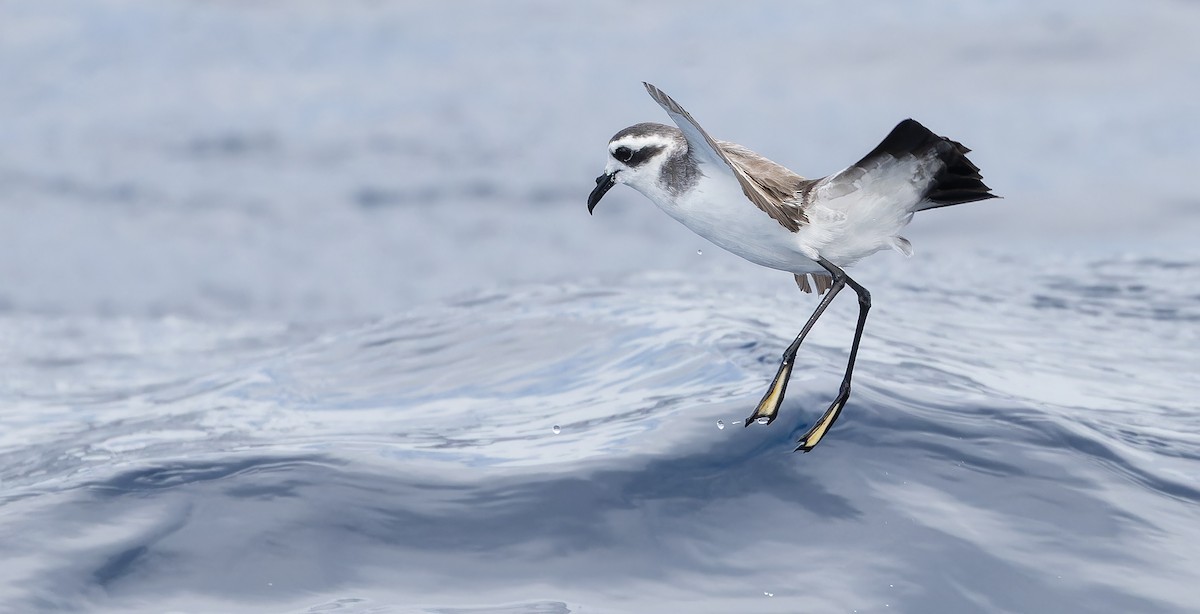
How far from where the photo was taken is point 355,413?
998cm

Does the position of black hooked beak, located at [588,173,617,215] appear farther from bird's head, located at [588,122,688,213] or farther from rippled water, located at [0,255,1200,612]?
rippled water, located at [0,255,1200,612]

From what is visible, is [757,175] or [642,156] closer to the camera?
[757,175]

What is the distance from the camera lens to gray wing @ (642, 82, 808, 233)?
4.53 meters

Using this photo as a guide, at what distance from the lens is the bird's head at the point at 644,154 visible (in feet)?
16.7

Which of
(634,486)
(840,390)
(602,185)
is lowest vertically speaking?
(634,486)

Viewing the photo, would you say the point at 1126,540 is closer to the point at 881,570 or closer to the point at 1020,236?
the point at 881,570

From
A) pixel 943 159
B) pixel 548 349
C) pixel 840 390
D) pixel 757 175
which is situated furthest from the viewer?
pixel 548 349

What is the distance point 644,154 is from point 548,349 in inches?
235

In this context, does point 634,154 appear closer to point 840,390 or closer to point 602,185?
point 602,185

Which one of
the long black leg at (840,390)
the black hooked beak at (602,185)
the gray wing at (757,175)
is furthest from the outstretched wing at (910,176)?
the black hooked beak at (602,185)

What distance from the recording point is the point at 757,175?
4.88 m

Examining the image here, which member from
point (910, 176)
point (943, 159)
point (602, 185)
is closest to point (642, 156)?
point (602, 185)

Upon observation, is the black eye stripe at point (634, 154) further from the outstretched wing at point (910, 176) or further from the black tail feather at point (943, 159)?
the black tail feather at point (943, 159)

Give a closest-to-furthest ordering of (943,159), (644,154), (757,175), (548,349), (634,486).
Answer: (943,159)
(757,175)
(644,154)
(634,486)
(548,349)
